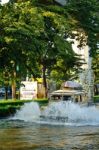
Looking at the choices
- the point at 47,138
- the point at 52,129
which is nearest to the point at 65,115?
the point at 52,129

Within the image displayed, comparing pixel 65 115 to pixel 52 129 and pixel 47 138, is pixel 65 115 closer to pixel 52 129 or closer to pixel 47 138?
pixel 52 129

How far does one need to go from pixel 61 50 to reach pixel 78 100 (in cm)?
2049

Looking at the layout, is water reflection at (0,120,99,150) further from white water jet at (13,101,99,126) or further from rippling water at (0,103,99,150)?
white water jet at (13,101,99,126)

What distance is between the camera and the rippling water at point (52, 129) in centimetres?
1686

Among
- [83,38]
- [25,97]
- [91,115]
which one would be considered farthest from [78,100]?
[25,97]

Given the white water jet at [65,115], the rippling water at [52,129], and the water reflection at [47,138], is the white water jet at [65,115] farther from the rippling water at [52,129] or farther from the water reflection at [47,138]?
the water reflection at [47,138]

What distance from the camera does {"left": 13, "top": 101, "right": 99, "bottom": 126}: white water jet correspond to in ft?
93.2

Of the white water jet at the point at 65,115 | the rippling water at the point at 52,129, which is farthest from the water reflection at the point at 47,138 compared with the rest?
the white water jet at the point at 65,115

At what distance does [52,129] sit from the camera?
2392 cm

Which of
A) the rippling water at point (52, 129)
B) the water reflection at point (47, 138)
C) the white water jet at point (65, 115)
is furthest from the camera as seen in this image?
the white water jet at point (65, 115)

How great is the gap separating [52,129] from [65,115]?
17.5 feet

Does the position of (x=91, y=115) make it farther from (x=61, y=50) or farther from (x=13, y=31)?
(x=13, y=31)

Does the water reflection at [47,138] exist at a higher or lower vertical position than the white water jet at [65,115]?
lower

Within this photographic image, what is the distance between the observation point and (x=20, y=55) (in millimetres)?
10414
